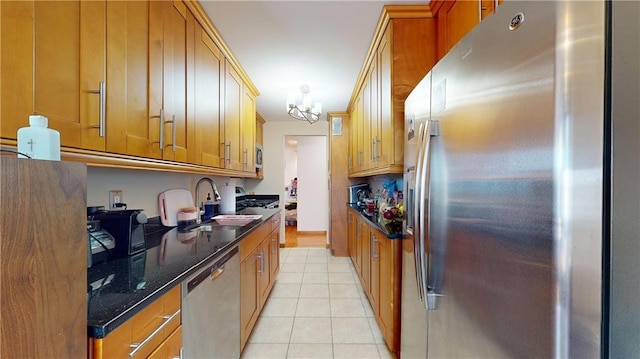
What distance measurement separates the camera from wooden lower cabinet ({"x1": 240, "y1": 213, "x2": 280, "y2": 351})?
5.81 feet

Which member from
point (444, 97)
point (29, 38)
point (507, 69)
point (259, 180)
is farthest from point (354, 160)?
point (29, 38)

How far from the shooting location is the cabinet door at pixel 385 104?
1865 millimetres

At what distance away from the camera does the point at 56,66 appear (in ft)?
2.73

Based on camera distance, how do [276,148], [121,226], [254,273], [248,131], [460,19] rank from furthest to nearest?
[276,148]
[248,131]
[254,273]
[460,19]
[121,226]

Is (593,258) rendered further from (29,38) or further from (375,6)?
(375,6)

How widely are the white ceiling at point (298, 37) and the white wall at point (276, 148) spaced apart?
5.36 feet

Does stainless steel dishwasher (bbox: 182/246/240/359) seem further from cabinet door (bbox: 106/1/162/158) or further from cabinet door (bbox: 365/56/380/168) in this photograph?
cabinet door (bbox: 365/56/380/168)

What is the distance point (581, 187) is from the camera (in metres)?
0.50

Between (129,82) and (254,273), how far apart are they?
5.00 ft

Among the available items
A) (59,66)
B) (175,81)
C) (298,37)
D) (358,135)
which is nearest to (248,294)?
(175,81)

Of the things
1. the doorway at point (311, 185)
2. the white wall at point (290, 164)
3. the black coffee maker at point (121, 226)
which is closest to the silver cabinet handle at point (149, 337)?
the black coffee maker at point (121, 226)

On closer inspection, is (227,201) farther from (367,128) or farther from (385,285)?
(385,285)

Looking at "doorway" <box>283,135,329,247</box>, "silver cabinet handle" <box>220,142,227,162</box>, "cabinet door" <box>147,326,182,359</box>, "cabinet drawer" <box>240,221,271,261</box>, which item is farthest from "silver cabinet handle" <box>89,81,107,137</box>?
"doorway" <box>283,135,329,247</box>

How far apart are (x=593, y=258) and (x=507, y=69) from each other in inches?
18.6
